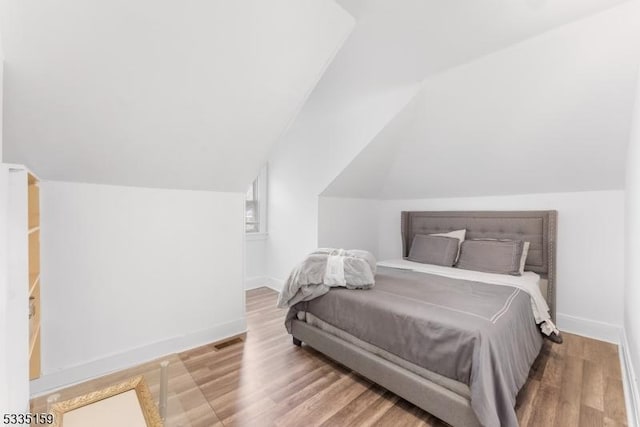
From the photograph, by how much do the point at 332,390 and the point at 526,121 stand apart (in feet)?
8.61

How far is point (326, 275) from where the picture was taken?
2.25m

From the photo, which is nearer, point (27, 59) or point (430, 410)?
point (27, 59)

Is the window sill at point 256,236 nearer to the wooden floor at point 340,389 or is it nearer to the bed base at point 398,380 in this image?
the wooden floor at point 340,389

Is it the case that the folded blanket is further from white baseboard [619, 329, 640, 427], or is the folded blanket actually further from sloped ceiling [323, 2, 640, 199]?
white baseboard [619, 329, 640, 427]

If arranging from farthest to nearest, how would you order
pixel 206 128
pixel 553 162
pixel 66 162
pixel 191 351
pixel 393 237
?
1. pixel 393 237
2. pixel 553 162
3. pixel 191 351
4. pixel 206 128
5. pixel 66 162

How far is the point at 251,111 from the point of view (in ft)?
6.81

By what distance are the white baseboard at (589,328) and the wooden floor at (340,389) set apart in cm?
10

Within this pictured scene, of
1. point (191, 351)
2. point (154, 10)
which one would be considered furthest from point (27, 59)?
point (191, 351)

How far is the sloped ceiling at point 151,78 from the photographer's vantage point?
132 centimetres

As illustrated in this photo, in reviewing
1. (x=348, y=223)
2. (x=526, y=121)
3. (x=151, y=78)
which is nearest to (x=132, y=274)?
(x=151, y=78)

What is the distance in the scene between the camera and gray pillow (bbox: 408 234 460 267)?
3.12 meters

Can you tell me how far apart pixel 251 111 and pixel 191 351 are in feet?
6.65

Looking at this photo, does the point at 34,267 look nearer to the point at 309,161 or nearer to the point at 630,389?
the point at 309,161

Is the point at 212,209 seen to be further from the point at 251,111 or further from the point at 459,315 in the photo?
the point at 459,315
